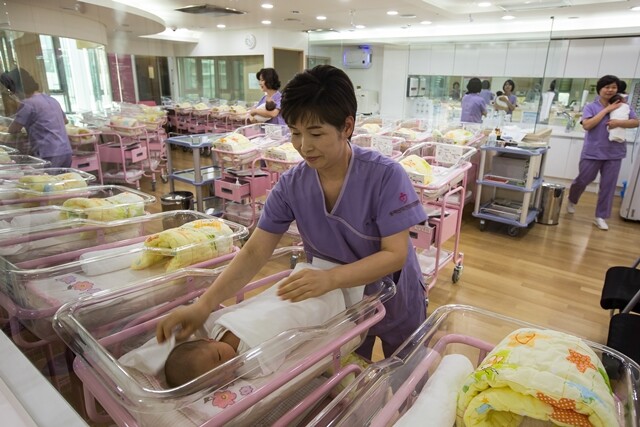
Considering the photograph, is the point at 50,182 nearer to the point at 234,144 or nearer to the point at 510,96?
the point at 234,144

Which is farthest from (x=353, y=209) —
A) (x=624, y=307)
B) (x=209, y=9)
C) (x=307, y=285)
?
(x=209, y=9)

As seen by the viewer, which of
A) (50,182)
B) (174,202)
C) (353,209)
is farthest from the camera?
(174,202)

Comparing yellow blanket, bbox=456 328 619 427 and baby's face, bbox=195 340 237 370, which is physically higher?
yellow blanket, bbox=456 328 619 427

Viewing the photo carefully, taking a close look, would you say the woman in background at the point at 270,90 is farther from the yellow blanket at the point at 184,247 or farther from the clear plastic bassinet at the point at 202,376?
the clear plastic bassinet at the point at 202,376

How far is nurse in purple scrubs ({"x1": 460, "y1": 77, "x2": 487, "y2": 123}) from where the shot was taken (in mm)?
5438

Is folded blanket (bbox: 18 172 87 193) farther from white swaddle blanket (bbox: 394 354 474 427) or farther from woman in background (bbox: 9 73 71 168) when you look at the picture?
white swaddle blanket (bbox: 394 354 474 427)

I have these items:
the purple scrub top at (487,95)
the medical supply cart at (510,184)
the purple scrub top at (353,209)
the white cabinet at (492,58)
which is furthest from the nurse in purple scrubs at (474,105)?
the purple scrub top at (353,209)

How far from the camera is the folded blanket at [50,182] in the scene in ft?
7.44

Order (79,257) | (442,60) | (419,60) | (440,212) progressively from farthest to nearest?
(419,60)
(442,60)
(440,212)
(79,257)

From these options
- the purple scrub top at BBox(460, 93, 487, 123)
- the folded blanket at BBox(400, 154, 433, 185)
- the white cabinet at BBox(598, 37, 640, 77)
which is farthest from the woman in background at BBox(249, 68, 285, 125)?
the white cabinet at BBox(598, 37, 640, 77)

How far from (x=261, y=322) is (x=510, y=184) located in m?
3.81

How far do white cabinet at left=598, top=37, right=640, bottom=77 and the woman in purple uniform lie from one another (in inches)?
69.3

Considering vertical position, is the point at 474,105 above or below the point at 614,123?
above

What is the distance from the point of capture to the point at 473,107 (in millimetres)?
5457
